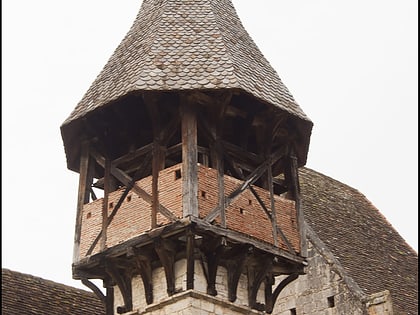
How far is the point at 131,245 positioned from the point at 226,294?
4.39 feet

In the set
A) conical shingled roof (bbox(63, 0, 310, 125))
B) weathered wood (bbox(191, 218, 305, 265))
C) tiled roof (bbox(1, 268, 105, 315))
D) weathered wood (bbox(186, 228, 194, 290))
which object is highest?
conical shingled roof (bbox(63, 0, 310, 125))

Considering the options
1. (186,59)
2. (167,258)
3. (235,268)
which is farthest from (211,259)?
(186,59)

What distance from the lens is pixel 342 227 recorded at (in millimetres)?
18297

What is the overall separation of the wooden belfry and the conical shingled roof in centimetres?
3

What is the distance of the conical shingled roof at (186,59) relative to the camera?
13.6m

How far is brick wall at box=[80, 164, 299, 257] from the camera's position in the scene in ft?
42.8

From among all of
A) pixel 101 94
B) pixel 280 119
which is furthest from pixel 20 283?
pixel 280 119

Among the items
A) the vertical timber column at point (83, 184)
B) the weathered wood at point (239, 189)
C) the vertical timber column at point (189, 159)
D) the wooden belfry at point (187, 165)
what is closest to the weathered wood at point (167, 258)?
the wooden belfry at point (187, 165)

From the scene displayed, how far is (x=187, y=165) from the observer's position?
13117 millimetres

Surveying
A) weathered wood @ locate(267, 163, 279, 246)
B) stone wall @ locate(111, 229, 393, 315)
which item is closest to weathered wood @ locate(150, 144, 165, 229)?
stone wall @ locate(111, 229, 393, 315)

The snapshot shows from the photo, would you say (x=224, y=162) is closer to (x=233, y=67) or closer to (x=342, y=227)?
(x=233, y=67)

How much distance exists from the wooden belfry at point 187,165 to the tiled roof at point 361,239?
253 centimetres

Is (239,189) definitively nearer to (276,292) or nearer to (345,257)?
(276,292)

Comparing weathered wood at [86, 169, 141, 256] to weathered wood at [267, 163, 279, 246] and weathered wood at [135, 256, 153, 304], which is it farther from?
weathered wood at [267, 163, 279, 246]
